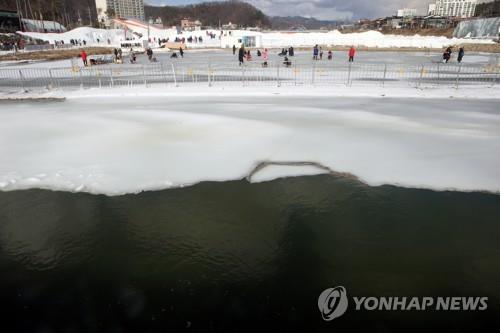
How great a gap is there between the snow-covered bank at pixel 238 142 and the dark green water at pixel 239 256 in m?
0.71

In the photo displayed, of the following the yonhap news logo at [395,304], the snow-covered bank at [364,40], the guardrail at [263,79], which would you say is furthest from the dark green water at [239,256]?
the snow-covered bank at [364,40]

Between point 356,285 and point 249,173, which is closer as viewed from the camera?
point 356,285

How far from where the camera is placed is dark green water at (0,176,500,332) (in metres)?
3.88

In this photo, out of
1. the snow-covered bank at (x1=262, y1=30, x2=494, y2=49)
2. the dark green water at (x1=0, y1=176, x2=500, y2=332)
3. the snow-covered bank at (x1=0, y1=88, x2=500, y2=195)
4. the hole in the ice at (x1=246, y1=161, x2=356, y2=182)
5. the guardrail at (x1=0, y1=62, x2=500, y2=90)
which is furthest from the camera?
the snow-covered bank at (x1=262, y1=30, x2=494, y2=49)

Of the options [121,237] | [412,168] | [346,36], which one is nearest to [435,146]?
[412,168]

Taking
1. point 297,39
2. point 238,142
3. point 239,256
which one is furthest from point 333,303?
point 297,39

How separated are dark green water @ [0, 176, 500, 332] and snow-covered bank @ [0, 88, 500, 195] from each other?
710 millimetres

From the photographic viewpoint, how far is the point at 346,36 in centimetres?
7225

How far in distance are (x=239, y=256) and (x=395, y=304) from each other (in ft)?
6.65

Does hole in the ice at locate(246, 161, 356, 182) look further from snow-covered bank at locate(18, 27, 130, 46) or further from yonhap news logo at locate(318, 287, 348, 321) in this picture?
snow-covered bank at locate(18, 27, 130, 46)

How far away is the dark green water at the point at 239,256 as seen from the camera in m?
3.88

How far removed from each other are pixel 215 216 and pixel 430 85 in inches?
653

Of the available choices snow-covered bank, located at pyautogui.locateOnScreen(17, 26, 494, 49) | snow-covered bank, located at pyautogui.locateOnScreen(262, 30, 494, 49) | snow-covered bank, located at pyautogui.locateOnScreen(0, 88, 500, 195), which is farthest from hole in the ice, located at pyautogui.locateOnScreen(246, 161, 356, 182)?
snow-covered bank, located at pyautogui.locateOnScreen(262, 30, 494, 49)

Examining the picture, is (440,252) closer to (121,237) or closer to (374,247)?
(374,247)
